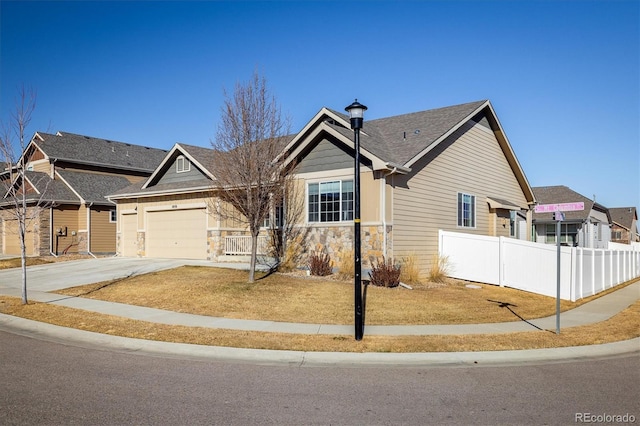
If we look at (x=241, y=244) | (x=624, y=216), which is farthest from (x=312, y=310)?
(x=624, y=216)

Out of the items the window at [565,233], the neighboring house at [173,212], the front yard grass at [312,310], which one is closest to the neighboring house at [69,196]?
the neighboring house at [173,212]

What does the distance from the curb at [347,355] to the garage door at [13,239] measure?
2448 centimetres

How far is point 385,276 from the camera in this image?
49.4 feet

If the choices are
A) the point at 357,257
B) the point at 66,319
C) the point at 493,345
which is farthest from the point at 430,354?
the point at 66,319

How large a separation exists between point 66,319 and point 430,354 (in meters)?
8.05

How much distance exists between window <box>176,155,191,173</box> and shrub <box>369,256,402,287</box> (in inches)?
528

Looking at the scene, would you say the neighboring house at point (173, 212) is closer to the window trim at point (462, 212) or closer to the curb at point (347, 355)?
the window trim at point (462, 212)

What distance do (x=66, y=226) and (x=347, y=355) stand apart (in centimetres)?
2732

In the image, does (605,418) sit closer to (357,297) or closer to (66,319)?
(357,297)

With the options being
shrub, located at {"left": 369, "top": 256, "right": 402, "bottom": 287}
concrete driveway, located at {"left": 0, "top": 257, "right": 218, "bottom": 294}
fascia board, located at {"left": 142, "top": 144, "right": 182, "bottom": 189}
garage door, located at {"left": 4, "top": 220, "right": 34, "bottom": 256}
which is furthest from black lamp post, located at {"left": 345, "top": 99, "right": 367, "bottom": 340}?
garage door, located at {"left": 4, "top": 220, "right": 34, "bottom": 256}

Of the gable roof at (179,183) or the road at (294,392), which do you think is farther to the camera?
the gable roof at (179,183)

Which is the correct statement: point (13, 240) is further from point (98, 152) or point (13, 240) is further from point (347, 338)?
point (347, 338)

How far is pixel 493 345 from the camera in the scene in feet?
29.4

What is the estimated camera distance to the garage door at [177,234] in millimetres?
23312
